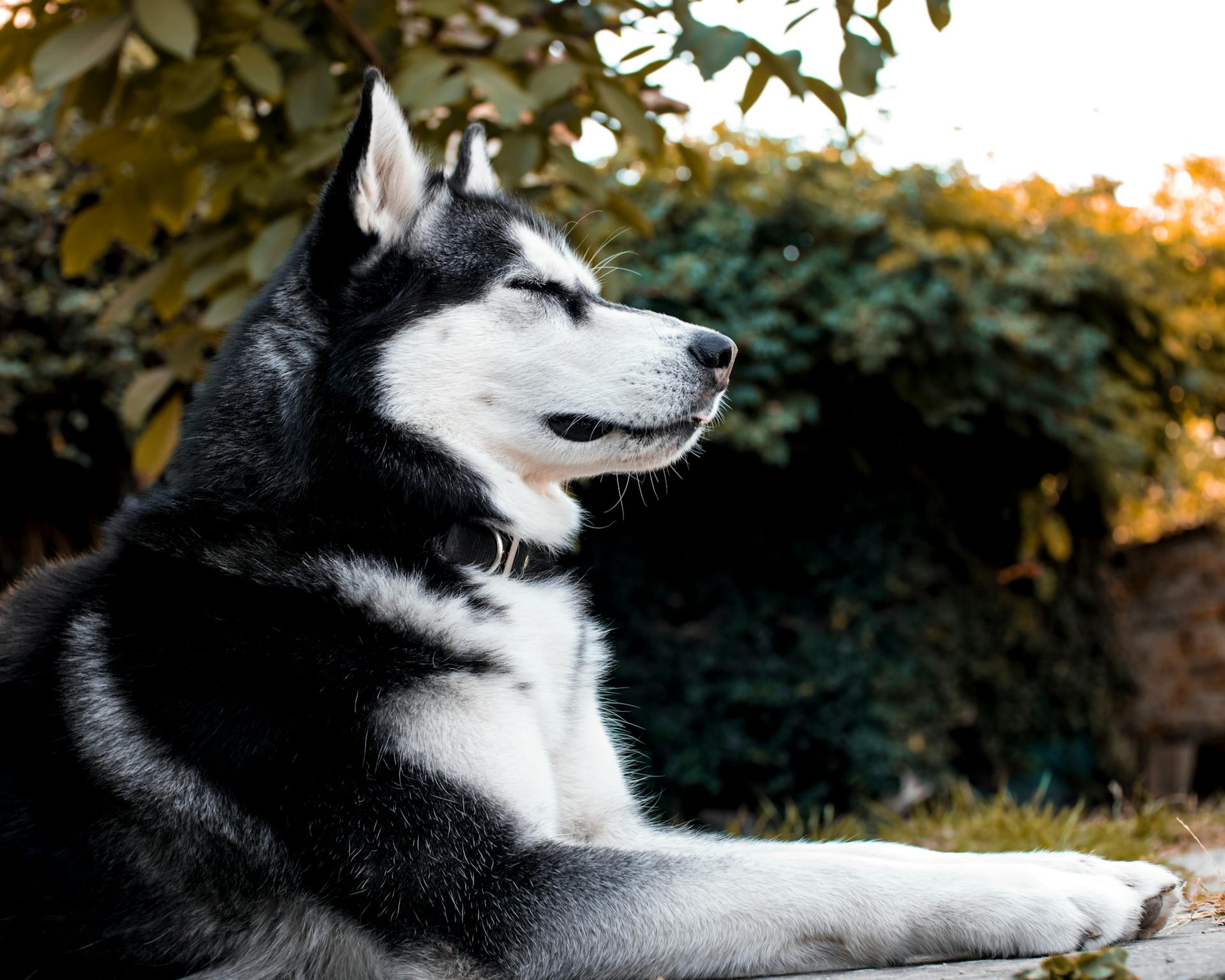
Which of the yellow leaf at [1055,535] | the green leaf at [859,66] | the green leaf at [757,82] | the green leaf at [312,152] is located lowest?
the yellow leaf at [1055,535]

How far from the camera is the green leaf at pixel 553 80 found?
358 cm

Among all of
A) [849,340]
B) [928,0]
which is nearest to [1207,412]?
[849,340]

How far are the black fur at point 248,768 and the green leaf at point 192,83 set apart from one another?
4.54 feet

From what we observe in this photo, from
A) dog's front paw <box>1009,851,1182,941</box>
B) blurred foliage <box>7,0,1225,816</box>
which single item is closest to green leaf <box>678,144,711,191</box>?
blurred foliage <box>7,0,1225,816</box>

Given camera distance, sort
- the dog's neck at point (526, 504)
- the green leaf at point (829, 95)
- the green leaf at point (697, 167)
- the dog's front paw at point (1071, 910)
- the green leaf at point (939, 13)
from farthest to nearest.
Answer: the green leaf at point (697, 167)
the green leaf at point (829, 95)
the green leaf at point (939, 13)
the dog's neck at point (526, 504)
the dog's front paw at point (1071, 910)

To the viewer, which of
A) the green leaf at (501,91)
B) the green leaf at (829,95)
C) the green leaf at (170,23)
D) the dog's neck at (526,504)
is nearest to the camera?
the dog's neck at (526,504)

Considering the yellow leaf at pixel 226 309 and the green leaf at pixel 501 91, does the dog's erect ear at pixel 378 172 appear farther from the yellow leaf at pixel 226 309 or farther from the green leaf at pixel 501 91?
the yellow leaf at pixel 226 309

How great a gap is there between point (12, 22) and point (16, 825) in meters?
2.83

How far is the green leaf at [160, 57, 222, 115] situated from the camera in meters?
3.53

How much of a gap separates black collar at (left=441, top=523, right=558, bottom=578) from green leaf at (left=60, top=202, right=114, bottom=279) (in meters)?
2.14

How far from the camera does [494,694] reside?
2312mm

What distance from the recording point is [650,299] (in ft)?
21.0

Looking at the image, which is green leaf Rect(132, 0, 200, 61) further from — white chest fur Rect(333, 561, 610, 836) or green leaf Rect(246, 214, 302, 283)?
white chest fur Rect(333, 561, 610, 836)

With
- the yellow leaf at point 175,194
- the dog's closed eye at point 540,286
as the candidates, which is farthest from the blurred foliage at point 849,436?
the dog's closed eye at point 540,286
